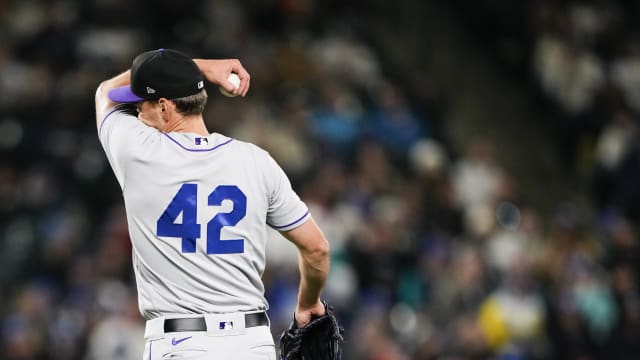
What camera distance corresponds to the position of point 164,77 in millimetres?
4703

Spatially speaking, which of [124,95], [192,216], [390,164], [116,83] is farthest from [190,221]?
[390,164]

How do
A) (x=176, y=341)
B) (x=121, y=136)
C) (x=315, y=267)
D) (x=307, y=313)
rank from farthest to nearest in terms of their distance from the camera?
(x=307, y=313)
(x=315, y=267)
(x=121, y=136)
(x=176, y=341)

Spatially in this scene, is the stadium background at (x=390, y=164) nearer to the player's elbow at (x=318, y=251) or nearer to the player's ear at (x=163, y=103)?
the player's elbow at (x=318, y=251)

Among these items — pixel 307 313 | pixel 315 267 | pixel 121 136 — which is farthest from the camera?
pixel 307 313

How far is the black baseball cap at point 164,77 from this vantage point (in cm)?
470

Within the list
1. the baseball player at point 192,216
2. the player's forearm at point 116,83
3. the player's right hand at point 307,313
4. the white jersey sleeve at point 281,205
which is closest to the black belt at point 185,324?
the baseball player at point 192,216

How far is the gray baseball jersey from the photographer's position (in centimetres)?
466

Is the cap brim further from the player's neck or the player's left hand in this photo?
the player's left hand

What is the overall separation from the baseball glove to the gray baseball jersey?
1.46ft

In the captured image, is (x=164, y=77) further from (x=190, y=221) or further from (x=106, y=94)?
(x=190, y=221)

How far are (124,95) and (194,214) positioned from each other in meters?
0.58

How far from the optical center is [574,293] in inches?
455

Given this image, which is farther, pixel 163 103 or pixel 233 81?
pixel 233 81

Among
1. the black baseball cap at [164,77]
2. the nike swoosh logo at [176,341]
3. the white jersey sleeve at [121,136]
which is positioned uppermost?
the black baseball cap at [164,77]
